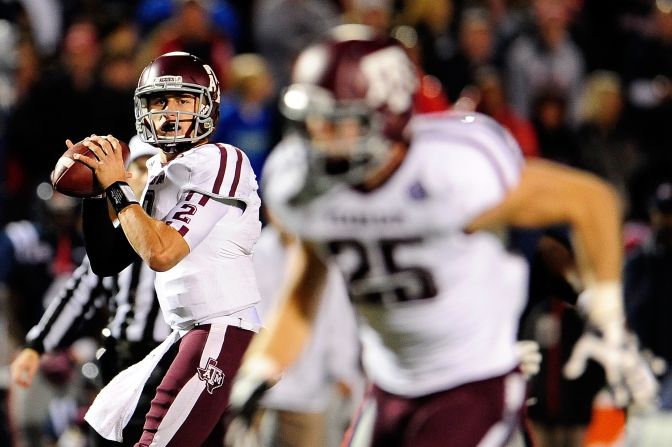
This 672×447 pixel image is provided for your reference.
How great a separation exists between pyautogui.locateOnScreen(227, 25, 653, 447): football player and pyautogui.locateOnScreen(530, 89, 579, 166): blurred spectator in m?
6.03

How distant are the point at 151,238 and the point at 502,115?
18.7 feet

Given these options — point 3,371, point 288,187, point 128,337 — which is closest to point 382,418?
point 288,187

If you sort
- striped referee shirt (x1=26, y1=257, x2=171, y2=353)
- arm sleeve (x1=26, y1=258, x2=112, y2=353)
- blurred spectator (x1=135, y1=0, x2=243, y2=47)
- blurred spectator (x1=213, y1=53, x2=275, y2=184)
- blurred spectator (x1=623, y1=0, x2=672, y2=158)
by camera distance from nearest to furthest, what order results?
striped referee shirt (x1=26, y1=257, x2=171, y2=353), arm sleeve (x1=26, y1=258, x2=112, y2=353), blurred spectator (x1=213, y1=53, x2=275, y2=184), blurred spectator (x1=135, y1=0, x2=243, y2=47), blurred spectator (x1=623, y1=0, x2=672, y2=158)

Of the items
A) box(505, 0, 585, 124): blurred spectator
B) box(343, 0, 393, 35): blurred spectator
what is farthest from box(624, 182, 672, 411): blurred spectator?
box(505, 0, 585, 124): blurred spectator

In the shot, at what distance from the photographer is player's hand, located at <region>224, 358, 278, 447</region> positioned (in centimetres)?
370

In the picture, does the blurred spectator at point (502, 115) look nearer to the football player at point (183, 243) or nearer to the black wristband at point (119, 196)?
the football player at point (183, 243)

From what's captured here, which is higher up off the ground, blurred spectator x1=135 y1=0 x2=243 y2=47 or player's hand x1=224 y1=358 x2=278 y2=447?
player's hand x1=224 y1=358 x2=278 y2=447

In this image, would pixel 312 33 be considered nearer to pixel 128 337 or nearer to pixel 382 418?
pixel 128 337

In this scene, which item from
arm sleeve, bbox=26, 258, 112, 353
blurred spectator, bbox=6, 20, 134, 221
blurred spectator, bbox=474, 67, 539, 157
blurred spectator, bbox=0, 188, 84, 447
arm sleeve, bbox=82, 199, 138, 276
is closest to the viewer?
arm sleeve, bbox=82, 199, 138, 276

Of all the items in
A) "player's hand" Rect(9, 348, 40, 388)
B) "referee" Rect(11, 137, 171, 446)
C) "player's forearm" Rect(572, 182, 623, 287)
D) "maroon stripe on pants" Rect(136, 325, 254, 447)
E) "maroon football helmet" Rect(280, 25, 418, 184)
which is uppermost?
"maroon football helmet" Rect(280, 25, 418, 184)

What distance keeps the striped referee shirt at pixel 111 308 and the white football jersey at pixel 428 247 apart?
5.21ft

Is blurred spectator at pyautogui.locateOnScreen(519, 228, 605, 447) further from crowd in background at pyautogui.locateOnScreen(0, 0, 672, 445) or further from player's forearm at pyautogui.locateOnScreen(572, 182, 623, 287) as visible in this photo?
player's forearm at pyautogui.locateOnScreen(572, 182, 623, 287)

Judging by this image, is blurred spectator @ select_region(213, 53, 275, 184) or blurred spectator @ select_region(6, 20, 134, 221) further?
blurred spectator @ select_region(213, 53, 275, 184)

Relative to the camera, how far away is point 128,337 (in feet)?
17.4
